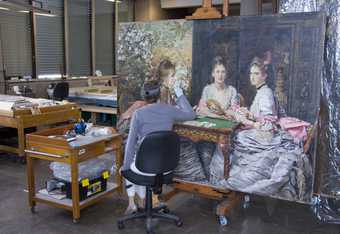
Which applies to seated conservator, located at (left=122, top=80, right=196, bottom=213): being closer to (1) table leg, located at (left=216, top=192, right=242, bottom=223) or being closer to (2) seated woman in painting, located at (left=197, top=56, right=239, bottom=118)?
(2) seated woman in painting, located at (left=197, top=56, right=239, bottom=118)

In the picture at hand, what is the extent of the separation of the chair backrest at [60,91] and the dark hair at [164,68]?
143 inches

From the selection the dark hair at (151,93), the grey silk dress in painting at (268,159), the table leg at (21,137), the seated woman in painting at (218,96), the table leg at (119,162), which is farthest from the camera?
the table leg at (21,137)

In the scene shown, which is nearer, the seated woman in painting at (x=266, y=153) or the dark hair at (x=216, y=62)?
the seated woman in painting at (x=266, y=153)

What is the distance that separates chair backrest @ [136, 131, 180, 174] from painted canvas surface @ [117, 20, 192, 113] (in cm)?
70

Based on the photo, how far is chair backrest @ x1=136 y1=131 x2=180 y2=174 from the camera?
2588 mm

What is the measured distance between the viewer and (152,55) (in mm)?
3350

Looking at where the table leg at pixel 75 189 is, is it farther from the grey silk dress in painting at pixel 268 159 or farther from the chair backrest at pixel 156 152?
the grey silk dress in painting at pixel 268 159

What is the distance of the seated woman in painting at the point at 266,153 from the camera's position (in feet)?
9.01

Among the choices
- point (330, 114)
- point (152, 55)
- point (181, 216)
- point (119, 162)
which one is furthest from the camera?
point (119, 162)

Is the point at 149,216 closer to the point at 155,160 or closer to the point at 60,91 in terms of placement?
the point at 155,160

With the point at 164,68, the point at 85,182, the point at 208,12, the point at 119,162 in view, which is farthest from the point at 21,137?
the point at 208,12

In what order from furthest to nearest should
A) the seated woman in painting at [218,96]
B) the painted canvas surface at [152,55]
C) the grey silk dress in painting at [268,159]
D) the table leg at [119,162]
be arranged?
the table leg at [119,162]
the painted canvas surface at [152,55]
the seated woman in painting at [218,96]
the grey silk dress in painting at [268,159]

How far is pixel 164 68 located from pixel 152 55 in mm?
184

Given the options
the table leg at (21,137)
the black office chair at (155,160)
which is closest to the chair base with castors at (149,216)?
the black office chair at (155,160)
